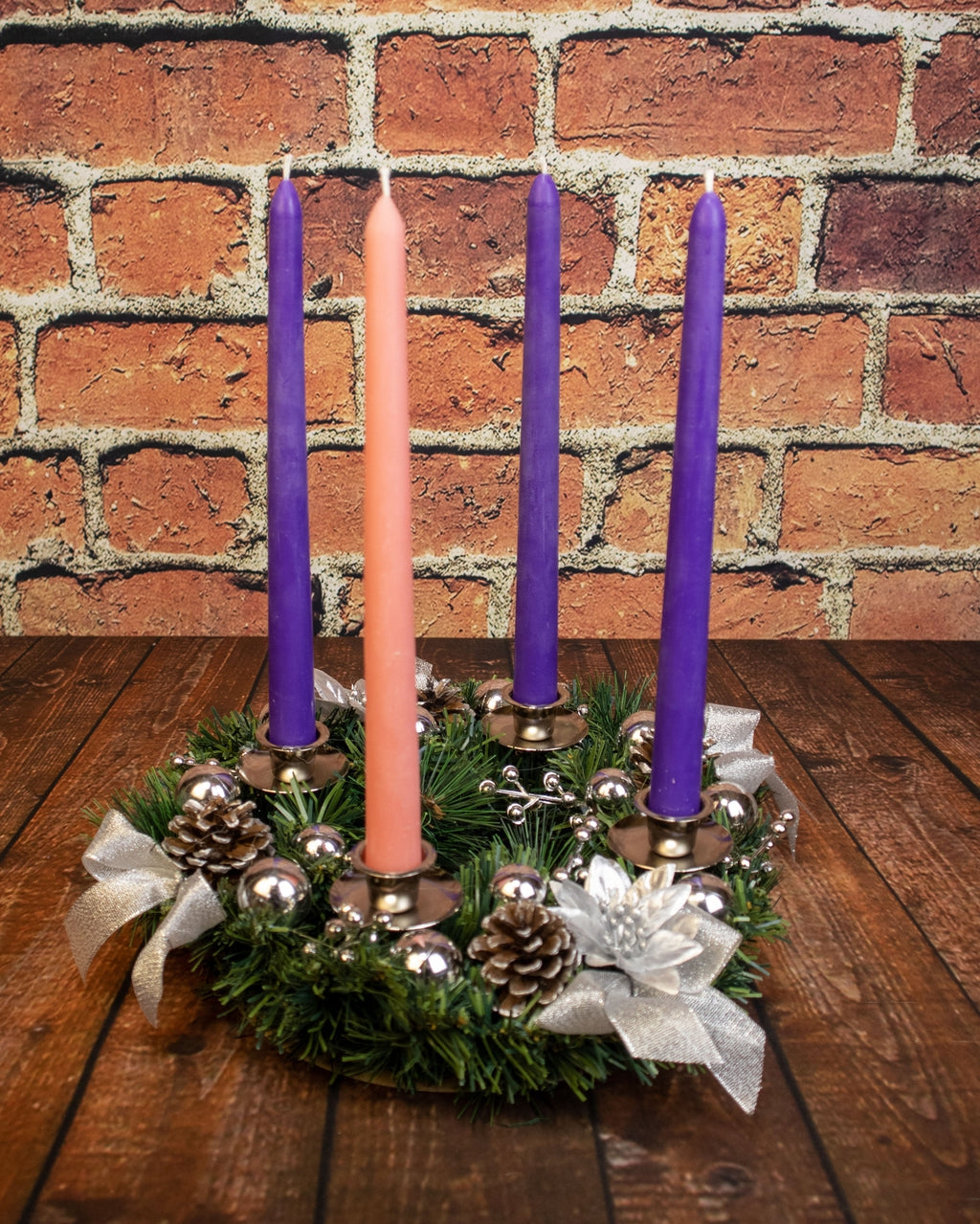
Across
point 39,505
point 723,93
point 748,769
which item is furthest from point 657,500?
point 39,505

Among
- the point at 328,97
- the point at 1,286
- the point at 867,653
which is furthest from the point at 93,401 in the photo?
the point at 867,653

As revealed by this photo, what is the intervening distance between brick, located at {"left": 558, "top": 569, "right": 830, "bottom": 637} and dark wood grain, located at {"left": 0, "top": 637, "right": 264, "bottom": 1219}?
324 mm

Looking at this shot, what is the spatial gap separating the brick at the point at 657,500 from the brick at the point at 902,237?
17 cm

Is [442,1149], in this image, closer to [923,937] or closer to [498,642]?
[923,937]

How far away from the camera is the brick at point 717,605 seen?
3.49ft

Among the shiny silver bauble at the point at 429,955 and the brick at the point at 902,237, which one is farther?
the brick at the point at 902,237

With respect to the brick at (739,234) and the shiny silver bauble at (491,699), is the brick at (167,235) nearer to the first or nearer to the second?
the brick at (739,234)

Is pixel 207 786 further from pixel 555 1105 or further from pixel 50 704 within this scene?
pixel 50 704

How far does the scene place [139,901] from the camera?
19.3 inches

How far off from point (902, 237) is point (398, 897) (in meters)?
0.80

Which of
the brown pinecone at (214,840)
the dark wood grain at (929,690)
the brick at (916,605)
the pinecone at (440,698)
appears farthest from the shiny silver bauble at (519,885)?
the brick at (916,605)

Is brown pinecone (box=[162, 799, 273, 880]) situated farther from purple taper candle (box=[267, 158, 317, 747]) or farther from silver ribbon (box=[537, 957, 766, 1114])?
silver ribbon (box=[537, 957, 766, 1114])

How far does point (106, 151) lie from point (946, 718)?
802 mm

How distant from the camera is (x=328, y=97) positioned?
0.96 meters
